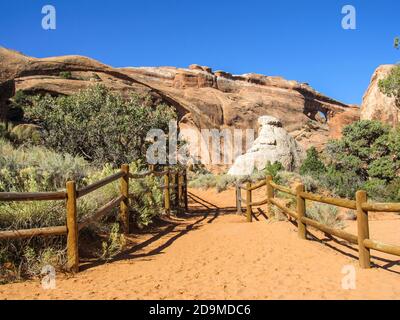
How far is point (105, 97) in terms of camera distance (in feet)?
51.7

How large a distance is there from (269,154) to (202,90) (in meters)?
26.1

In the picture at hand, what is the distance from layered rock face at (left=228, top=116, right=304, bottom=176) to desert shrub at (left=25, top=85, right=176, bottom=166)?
1009 centimetres

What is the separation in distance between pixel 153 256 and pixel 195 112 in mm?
36884

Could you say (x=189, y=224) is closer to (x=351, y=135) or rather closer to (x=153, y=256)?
(x=153, y=256)

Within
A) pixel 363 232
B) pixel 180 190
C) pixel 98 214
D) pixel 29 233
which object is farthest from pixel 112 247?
pixel 180 190

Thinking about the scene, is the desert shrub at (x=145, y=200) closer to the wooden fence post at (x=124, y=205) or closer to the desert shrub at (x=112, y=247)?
the wooden fence post at (x=124, y=205)

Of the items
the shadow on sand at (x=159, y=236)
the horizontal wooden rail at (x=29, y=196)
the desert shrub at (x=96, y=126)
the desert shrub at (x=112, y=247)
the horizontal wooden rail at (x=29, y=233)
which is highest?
the desert shrub at (x=96, y=126)

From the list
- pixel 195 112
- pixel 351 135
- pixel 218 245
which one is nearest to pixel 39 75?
pixel 195 112

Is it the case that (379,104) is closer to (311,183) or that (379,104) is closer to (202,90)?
(311,183)

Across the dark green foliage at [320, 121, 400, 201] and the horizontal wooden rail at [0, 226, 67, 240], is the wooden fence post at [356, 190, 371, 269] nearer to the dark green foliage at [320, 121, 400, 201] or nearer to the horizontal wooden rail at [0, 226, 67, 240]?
the horizontal wooden rail at [0, 226, 67, 240]

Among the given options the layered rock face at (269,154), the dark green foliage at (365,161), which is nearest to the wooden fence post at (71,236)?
the dark green foliage at (365,161)

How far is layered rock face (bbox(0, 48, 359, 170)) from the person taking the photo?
32250mm

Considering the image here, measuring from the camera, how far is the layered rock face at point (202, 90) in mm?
32250

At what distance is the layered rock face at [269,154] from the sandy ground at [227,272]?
1595cm
